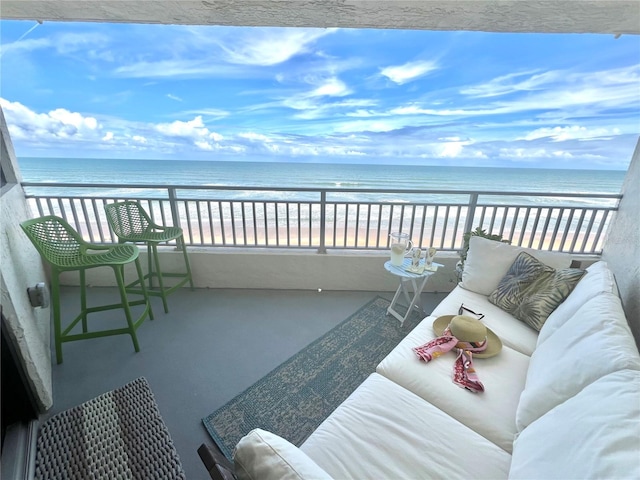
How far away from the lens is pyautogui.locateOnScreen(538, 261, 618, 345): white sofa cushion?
140 cm

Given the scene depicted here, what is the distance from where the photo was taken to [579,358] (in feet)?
3.45

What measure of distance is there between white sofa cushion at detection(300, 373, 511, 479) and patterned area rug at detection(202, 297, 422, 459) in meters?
0.56

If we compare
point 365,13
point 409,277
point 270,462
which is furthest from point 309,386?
point 365,13

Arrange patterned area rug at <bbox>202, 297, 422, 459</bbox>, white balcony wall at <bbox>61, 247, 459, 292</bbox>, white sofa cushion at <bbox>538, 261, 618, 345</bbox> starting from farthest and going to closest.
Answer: white balcony wall at <bbox>61, 247, 459, 292</bbox>, patterned area rug at <bbox>202, 297, 422, 459</bbox>, white sofa cushion at <bbox>538, 261, 618, 345</bbox>

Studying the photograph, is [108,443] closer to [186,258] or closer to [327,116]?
[186,258]

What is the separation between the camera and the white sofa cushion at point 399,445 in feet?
3.06

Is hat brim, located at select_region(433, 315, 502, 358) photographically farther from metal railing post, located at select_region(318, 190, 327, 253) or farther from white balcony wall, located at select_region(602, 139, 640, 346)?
metal railing post, located at select_region(318, 190, 327, 253)

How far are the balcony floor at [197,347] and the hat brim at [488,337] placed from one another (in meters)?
1.01

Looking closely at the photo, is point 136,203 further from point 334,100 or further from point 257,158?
point 257,158

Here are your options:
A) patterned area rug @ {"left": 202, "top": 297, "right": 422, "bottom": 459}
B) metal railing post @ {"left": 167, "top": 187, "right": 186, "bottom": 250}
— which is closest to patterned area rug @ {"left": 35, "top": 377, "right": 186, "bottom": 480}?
patterned area rug @ {"left": 202, "top": 297, "right": 422, "bottom": 459}

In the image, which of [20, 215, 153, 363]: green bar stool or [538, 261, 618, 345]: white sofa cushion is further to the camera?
[20, 215, 153, 363]: green bar stool

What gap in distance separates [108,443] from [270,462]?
1368mm

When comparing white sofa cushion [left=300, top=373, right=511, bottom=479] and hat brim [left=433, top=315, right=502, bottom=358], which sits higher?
hat brim [left=433, top=315, right=502, bottom=358]

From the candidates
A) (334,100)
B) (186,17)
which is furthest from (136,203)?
(334,100)
